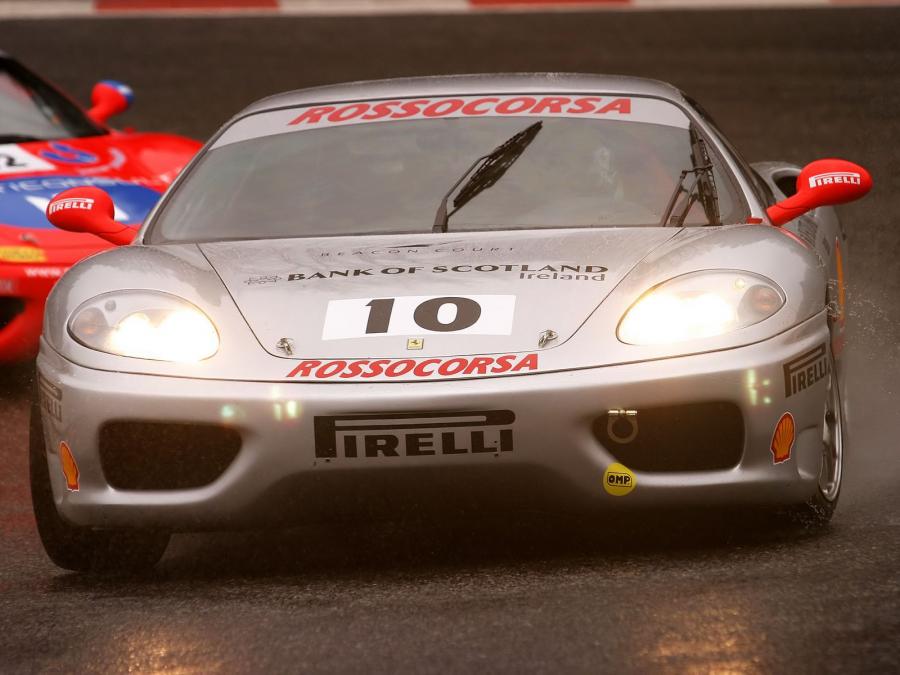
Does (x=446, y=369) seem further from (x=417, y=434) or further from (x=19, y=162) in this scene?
(x=19, y=162)

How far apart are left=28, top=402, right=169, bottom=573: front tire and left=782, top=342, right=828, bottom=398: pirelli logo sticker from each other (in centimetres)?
151

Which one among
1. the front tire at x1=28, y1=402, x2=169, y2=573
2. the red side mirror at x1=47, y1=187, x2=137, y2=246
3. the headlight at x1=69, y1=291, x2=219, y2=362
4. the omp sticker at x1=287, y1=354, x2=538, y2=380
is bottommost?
the front tire at x1=28, y1=402, x2=169, y2=573

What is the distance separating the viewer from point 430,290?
438cm

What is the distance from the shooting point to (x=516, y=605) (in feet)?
13.0

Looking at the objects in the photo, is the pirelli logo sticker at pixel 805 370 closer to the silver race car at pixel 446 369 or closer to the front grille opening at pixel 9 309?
the silver race car at pixel 446 369

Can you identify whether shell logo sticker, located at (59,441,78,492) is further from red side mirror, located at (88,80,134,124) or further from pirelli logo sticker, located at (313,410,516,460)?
red side mirror, located at (88,80,134,124)

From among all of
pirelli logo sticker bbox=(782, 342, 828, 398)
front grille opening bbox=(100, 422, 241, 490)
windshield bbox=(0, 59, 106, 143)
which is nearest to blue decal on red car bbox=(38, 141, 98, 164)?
windshield bbox=(0, 59, 106, 143)

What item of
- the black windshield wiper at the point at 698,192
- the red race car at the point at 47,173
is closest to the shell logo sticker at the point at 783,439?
the black windshield wiper at the point at 698,192

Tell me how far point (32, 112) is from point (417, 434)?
4847 mm

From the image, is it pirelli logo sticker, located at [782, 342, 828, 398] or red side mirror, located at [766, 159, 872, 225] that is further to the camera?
red side mirror, located at [766, 159, 872, 225]

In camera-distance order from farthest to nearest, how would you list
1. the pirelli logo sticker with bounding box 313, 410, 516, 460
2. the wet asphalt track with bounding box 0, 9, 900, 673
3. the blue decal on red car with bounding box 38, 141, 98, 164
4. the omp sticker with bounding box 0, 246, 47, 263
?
the blue decal on red car with bounding box 38, 141, 98, 164 < the omp sticker with bounding box 0, 246, 47, 263 < the pirelli logo sticker with bounding box 313, 410, 516, 460 < the wet asphalt track with bounding box 0, 9, 900, 673

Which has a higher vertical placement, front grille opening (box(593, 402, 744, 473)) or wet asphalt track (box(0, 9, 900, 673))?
front grille opening (box(593, 402, 744, 473))

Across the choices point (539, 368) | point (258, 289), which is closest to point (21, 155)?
point (258, 289)

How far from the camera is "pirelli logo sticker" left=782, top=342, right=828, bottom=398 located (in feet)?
14.0
